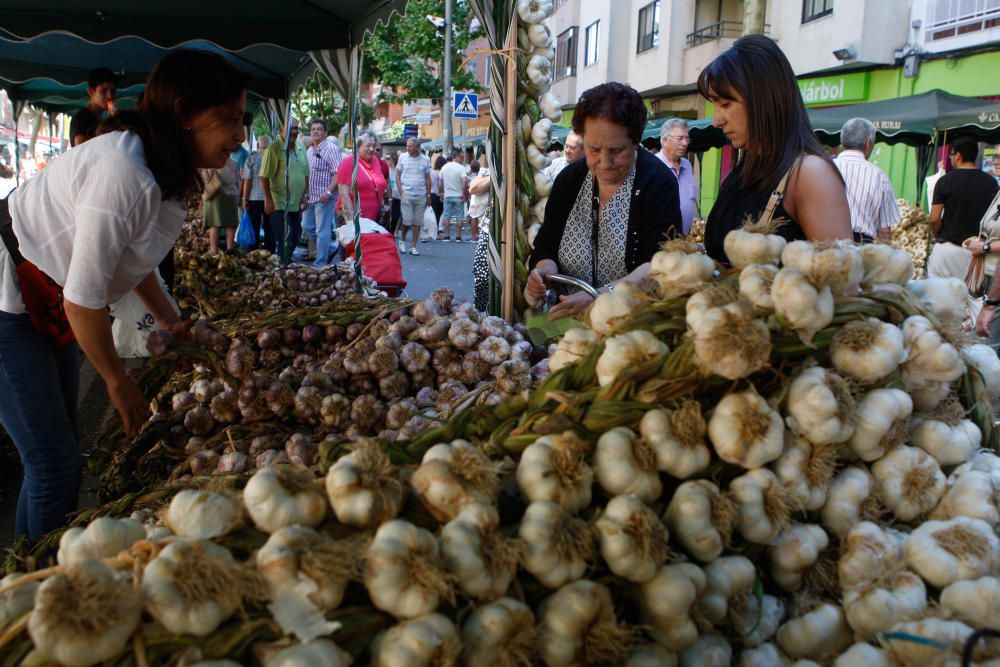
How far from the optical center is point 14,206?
2.11 m

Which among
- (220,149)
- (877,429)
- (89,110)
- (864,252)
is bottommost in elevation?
(877,429)

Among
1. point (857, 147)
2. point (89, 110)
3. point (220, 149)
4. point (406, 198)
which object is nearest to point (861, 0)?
point (406, 198)

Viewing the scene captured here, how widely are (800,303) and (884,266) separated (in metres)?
0.35

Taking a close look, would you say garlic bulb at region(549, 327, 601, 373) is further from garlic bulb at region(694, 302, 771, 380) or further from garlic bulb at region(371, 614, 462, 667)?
garlic bulb at region(371, 614, 462, 667)

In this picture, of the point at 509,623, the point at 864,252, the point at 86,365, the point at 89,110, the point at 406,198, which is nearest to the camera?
the point at 509,623

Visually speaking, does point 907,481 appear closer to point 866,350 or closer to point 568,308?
point 866,350

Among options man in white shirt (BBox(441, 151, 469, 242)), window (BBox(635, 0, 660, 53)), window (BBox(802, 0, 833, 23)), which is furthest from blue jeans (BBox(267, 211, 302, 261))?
window (BBox(635, 0, 660, 53))

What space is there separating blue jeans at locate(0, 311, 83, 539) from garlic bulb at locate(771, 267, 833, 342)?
201 centimetres

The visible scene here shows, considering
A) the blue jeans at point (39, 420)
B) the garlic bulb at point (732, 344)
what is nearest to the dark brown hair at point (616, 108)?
the garlic bulb at point (732, 344)

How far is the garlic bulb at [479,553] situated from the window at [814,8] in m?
19.8

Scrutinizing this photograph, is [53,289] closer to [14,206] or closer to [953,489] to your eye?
[14,206]

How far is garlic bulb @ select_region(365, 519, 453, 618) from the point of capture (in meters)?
0.94

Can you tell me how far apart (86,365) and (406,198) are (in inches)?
354

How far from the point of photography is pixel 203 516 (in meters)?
1.01
